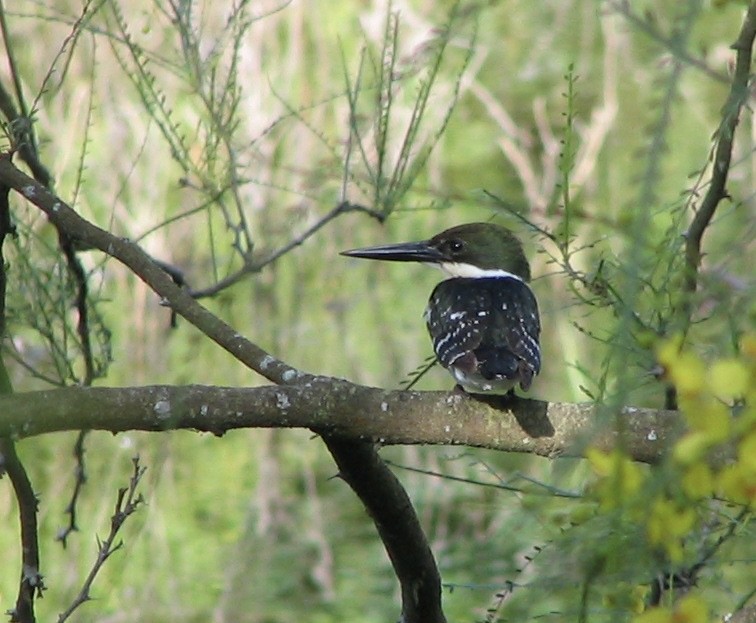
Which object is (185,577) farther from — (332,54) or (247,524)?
(332,54)

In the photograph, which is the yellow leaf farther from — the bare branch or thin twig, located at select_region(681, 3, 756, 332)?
the bare branch

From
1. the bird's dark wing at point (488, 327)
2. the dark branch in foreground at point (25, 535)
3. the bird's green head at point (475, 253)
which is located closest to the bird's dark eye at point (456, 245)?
the bird's green head at point (475, 253)

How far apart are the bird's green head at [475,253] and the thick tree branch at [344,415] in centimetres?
131

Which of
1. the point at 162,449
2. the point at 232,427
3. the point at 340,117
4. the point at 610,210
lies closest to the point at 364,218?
the point at 340,117

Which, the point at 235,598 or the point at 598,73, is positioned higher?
the point at 598,73

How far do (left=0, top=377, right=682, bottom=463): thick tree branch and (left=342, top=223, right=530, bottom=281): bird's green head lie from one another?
1309 millimetres

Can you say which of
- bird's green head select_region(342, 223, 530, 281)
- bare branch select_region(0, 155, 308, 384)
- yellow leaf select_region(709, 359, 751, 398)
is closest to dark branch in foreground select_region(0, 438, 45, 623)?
bare branch select_region(0, 155, 308, 384)

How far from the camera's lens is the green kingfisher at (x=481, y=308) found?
274 cm

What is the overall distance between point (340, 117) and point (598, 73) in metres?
1.87

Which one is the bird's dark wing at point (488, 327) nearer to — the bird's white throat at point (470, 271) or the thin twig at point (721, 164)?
the bird's white throat at point (470, 271)

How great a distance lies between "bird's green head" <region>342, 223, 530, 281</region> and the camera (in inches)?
143

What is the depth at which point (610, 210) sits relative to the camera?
562cm

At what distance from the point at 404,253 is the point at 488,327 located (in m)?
0.74

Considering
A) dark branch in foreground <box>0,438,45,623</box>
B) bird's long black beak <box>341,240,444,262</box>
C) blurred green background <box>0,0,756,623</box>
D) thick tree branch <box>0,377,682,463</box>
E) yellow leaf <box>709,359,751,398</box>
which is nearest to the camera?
yellow leaf <box>709,359,751,398</box>
